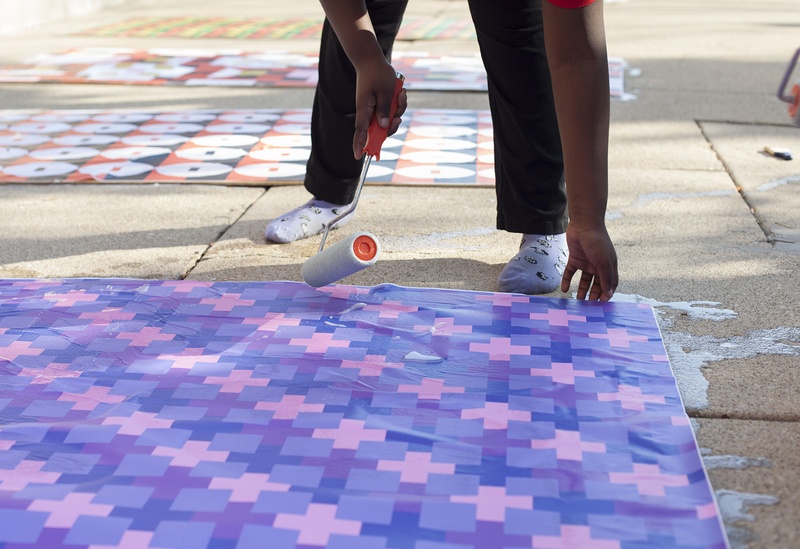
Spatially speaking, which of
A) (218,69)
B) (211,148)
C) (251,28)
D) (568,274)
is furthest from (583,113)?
(251,28)

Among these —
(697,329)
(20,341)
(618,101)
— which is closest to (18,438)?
(20,341)

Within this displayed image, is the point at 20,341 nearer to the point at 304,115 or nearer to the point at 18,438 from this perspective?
the point at 18,438

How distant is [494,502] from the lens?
1.01 m

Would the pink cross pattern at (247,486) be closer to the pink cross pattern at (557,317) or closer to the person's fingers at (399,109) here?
the pink cross pattern at (557,317)

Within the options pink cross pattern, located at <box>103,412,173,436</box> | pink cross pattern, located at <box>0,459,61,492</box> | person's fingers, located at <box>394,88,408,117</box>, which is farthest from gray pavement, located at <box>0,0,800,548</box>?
pink cross pattern, located at <box>0,459,61,492</box>

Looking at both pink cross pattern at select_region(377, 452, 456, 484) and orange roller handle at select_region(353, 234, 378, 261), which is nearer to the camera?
pink cross pattern at select_region(377, 452, 456, 484)

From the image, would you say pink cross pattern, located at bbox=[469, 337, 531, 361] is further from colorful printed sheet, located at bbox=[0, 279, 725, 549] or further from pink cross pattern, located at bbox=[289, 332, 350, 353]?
pink cross pattern, located at bbox=[289, 332, 350, 353]

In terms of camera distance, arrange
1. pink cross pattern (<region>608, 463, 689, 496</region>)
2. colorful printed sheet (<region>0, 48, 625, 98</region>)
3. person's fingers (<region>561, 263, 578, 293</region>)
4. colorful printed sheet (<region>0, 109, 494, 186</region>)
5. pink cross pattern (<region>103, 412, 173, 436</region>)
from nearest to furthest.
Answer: pink cross pattern (<region>608, 463, 689, 496</region>) → pink cross pattern (<region>103, 412, 173, 436</region>) → person's fingers (<region>561, 263, 578, 293</region>) → colorful printed sheet (<region>0, 109, 494, 186</region>) → colorful printed sheet (<region>0, 48, 625, 98</region>)

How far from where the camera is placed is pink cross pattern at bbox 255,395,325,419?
1.21m

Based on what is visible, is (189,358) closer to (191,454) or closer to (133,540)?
(191,454)

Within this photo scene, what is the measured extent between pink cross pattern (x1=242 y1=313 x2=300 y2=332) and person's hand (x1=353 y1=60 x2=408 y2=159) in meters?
0.36

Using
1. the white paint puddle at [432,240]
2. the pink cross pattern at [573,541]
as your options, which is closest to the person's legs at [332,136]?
the white paint puddle at [432,240]

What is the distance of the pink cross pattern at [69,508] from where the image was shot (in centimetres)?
97

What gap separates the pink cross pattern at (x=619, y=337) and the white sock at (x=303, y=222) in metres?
0.71
